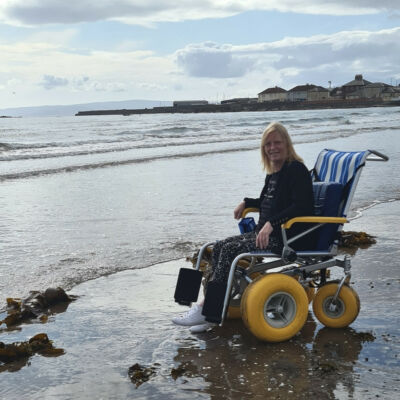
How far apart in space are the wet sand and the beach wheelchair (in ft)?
0.52

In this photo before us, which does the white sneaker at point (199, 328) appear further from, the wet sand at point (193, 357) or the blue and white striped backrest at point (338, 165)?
the blue and white striped backrest at point (338, 165)

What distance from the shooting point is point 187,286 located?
4988mm

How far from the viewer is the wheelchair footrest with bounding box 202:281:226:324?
446 centimetres

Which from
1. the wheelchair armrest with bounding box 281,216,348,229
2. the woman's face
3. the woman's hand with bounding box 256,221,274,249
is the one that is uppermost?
the woman's face

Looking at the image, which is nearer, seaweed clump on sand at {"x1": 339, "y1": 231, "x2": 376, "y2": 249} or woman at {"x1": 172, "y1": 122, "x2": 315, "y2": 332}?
woman at {"x1": 172, "y1": 122, "x2": 315, "y2": 332}

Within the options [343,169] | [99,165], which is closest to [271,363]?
[343,169]

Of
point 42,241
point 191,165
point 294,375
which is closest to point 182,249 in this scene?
point 42,241

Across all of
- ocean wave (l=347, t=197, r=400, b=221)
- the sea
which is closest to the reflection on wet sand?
the sea

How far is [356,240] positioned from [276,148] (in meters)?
3.16

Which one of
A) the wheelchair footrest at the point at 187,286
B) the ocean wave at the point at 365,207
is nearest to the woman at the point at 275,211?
the wheelchair footrest at the point at 187,286

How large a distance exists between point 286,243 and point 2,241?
501 cm

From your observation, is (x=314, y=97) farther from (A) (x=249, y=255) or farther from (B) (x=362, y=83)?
(A) (x=249, y=255)

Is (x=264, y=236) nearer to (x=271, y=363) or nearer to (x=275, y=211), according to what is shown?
(x=275, y=211)

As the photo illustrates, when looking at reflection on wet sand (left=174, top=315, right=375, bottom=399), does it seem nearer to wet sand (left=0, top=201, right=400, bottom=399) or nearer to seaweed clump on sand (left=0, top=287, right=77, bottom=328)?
wet sand (left=0, top=201, right=400, bottom=399)
